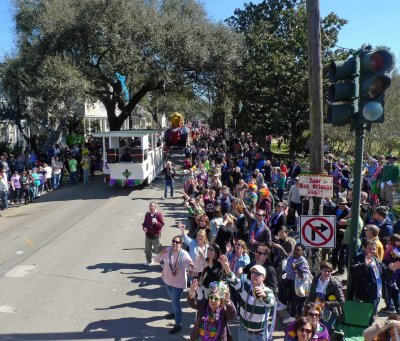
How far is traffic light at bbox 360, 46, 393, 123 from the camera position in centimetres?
545

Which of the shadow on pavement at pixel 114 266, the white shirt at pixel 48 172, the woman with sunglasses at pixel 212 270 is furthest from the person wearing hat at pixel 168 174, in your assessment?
the woman with sunglasses at pixel 212 270

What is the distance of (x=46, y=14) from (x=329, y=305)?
22.9 metres

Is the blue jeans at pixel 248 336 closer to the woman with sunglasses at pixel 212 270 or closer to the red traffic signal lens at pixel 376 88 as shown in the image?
the woman with sunglasses at pixel 212 270

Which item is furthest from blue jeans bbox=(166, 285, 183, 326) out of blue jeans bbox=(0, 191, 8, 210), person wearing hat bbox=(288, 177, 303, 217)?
blue jeans bbox=(0, 191, 8, 210)

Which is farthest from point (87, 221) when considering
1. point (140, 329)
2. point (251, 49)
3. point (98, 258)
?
point (251, 49)

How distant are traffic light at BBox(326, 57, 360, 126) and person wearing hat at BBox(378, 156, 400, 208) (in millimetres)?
8049

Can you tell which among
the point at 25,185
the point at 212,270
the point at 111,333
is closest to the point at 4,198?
the point at 25,185

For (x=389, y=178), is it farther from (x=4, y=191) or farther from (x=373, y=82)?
(x=4, y=191)

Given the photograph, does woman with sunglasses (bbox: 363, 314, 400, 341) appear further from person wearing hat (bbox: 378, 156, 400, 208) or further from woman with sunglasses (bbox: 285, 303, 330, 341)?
person wearing hat (bbox: 378, 156, 400, 208)

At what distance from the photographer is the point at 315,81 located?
7426 millimetres

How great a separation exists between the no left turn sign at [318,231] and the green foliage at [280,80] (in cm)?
1796

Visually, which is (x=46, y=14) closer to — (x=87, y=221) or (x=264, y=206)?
(x=87, y=221)

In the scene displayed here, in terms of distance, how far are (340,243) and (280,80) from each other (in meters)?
16.3

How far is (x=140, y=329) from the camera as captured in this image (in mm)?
7281
